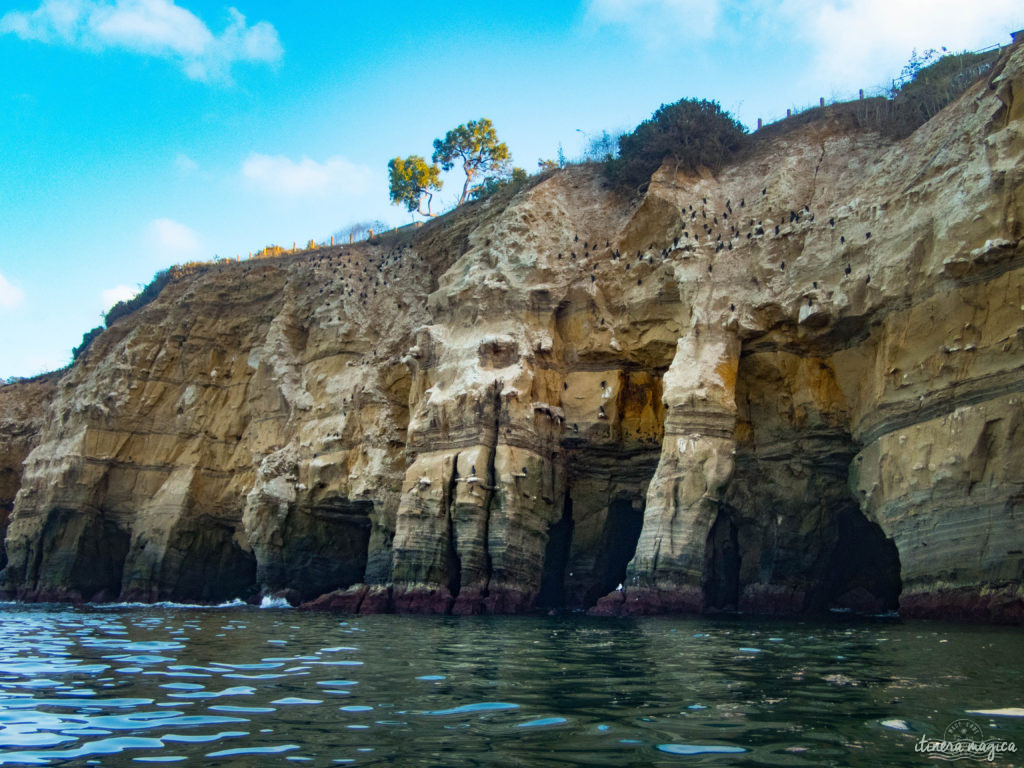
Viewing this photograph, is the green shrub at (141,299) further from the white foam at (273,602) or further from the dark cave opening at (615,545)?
the dark cave opening at (615,545)

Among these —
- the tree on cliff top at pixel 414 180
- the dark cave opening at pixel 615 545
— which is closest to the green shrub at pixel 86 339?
the tree on cliff top at pixel 414 180

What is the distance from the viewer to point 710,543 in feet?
73.5

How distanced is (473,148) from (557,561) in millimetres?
27302

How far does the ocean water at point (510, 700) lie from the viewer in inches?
199

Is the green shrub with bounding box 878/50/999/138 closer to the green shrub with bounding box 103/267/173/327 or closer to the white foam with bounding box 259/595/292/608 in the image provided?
the white foam with bounding box 259/595/292/608

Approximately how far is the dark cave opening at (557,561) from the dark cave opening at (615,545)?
1.01 metres

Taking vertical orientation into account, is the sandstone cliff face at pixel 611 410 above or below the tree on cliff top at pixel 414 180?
below

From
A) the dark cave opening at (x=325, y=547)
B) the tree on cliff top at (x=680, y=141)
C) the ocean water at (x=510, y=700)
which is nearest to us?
the ocean water at (x=510, y=700)

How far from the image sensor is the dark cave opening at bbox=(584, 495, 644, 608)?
962 inches

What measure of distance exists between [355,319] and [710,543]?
615 inches

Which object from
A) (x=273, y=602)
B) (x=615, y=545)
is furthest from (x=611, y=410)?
(x=273, y=602)

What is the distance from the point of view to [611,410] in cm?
2409

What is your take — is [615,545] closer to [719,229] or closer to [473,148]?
[719,229]

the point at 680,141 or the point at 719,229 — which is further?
the point at 680,141
